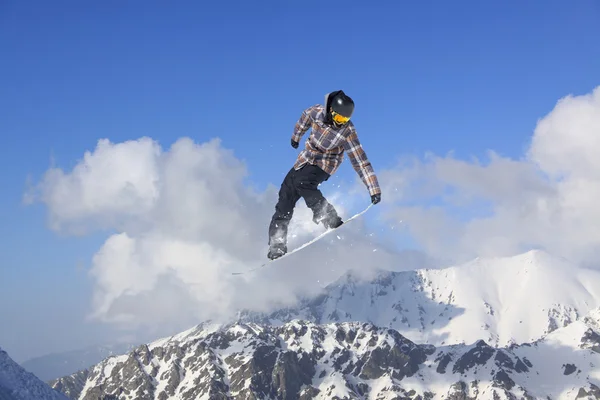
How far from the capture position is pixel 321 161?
15.9 metres

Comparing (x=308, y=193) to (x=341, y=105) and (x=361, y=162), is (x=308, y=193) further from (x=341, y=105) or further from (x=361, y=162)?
(x=341, y=105)

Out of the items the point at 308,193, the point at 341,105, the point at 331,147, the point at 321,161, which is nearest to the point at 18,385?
the point at 308,193

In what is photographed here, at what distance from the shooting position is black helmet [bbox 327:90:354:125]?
13.5 m

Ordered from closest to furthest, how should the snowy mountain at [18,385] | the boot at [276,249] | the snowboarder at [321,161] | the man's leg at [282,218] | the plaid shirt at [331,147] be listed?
the snowboarder at [321,161] < the plaid shirt at [331,147] < the man's leg at [282,218] < the boot at [276,249] < the snowy mountain at [18,385]

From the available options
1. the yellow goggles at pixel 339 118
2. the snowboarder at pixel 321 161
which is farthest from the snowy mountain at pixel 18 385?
the yellow goggles at pixel 339 118

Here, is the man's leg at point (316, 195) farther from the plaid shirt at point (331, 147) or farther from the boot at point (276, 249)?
the boot at point (276, 249)

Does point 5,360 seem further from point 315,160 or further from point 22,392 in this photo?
point 315,160

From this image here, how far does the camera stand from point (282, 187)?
684 inches

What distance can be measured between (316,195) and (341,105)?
3.77m

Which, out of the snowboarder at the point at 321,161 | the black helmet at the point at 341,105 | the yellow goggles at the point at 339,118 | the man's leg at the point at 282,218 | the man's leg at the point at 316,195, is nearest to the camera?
the black helmet at the point at 341,105

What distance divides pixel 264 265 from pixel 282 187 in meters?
3.44

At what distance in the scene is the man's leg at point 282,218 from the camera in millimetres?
17297

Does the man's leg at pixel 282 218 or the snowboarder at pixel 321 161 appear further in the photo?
the man's leg at pixel 282 218

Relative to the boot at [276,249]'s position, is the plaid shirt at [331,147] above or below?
above
